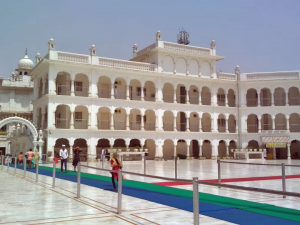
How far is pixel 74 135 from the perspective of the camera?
122 feet

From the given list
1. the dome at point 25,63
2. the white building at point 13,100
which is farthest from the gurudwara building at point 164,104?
the dome at point 25,63

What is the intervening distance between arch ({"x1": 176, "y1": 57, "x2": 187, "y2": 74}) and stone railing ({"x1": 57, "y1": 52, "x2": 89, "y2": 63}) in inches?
467

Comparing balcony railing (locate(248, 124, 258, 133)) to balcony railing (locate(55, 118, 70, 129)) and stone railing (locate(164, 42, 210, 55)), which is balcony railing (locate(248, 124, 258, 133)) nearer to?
stone railing (locate(164, 42, 210, 55))

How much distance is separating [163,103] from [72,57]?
12.4 meters

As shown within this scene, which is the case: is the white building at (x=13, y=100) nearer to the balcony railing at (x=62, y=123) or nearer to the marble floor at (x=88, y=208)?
the balcony railing at (x=62, y=123)

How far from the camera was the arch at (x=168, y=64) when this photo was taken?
42.5 metres

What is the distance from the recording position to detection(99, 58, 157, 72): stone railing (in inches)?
1548

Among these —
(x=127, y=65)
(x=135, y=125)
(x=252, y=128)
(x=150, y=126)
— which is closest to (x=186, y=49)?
(x=127, y=65)

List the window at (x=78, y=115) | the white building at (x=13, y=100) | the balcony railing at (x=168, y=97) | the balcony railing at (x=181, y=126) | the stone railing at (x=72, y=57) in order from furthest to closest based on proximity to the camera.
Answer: the white building at (x=13, y=100) < the balcony railing at (x=181, y=126) < the balcony railing at (x=168, y=97) < the window at (x=78, y=115) < the stone railing at (x=72, y=57)

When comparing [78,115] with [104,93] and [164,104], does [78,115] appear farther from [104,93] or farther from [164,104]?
[164,104]

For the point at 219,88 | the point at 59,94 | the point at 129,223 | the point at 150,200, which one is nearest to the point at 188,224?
the point at 129,223

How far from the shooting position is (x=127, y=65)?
40.5m

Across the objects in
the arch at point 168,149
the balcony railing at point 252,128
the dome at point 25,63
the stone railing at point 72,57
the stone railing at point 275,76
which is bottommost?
the arch at point 168,149

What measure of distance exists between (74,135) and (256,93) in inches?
1070
